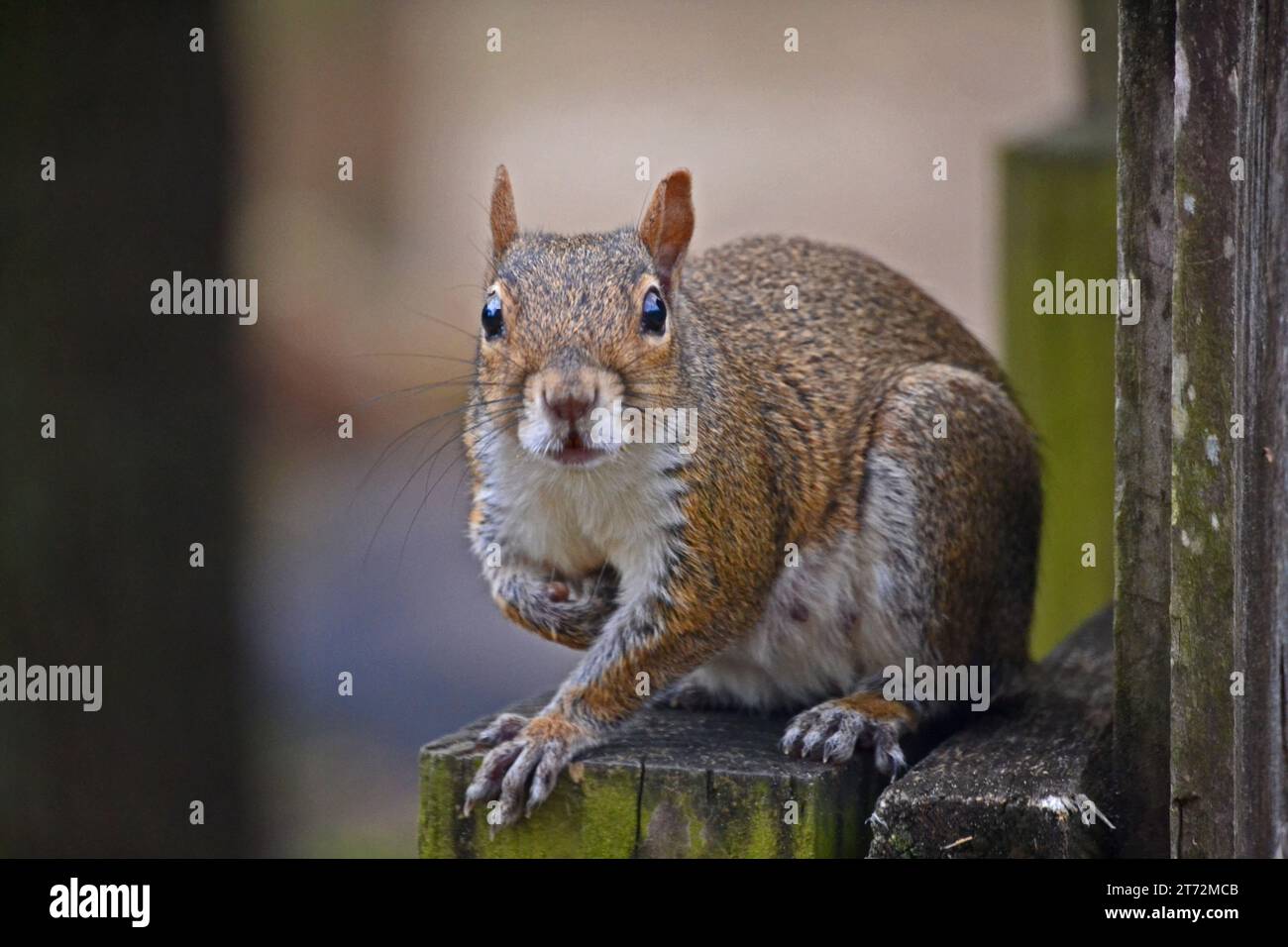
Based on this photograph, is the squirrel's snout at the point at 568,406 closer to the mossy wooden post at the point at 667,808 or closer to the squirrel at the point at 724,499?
the squirrel at the point at 724,499

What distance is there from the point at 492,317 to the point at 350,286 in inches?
275

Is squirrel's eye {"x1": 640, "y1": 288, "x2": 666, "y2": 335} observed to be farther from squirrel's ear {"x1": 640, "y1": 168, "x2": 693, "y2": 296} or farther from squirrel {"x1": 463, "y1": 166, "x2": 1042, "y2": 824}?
squirrel's ear {"x1": 640, "y1": 168, "x2": 693, "y2": 296}

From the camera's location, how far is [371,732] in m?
7.89

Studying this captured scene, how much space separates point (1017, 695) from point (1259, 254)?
1.22m

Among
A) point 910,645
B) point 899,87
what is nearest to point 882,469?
point 910,645

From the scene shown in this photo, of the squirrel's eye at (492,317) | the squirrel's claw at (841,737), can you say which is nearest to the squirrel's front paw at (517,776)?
the squirrel's claw at (841,737)

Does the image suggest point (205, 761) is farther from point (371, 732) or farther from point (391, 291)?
point (391, 291)

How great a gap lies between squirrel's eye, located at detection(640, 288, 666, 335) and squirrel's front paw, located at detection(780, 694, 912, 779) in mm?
714

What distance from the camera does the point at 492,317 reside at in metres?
2.77

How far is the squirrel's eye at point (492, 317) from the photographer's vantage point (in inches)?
109

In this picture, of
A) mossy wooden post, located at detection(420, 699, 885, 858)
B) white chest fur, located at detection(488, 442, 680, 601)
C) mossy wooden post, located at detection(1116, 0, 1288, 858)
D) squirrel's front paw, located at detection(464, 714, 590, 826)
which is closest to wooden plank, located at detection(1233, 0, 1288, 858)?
mossy wooden post, located at detection(1116, 0, 1288, 858)

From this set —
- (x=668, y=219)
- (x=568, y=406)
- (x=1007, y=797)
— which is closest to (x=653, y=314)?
(x=668, y=219)

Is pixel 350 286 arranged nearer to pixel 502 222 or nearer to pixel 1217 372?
pixel 502 222

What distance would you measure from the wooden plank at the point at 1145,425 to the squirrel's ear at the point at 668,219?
2.78ft
